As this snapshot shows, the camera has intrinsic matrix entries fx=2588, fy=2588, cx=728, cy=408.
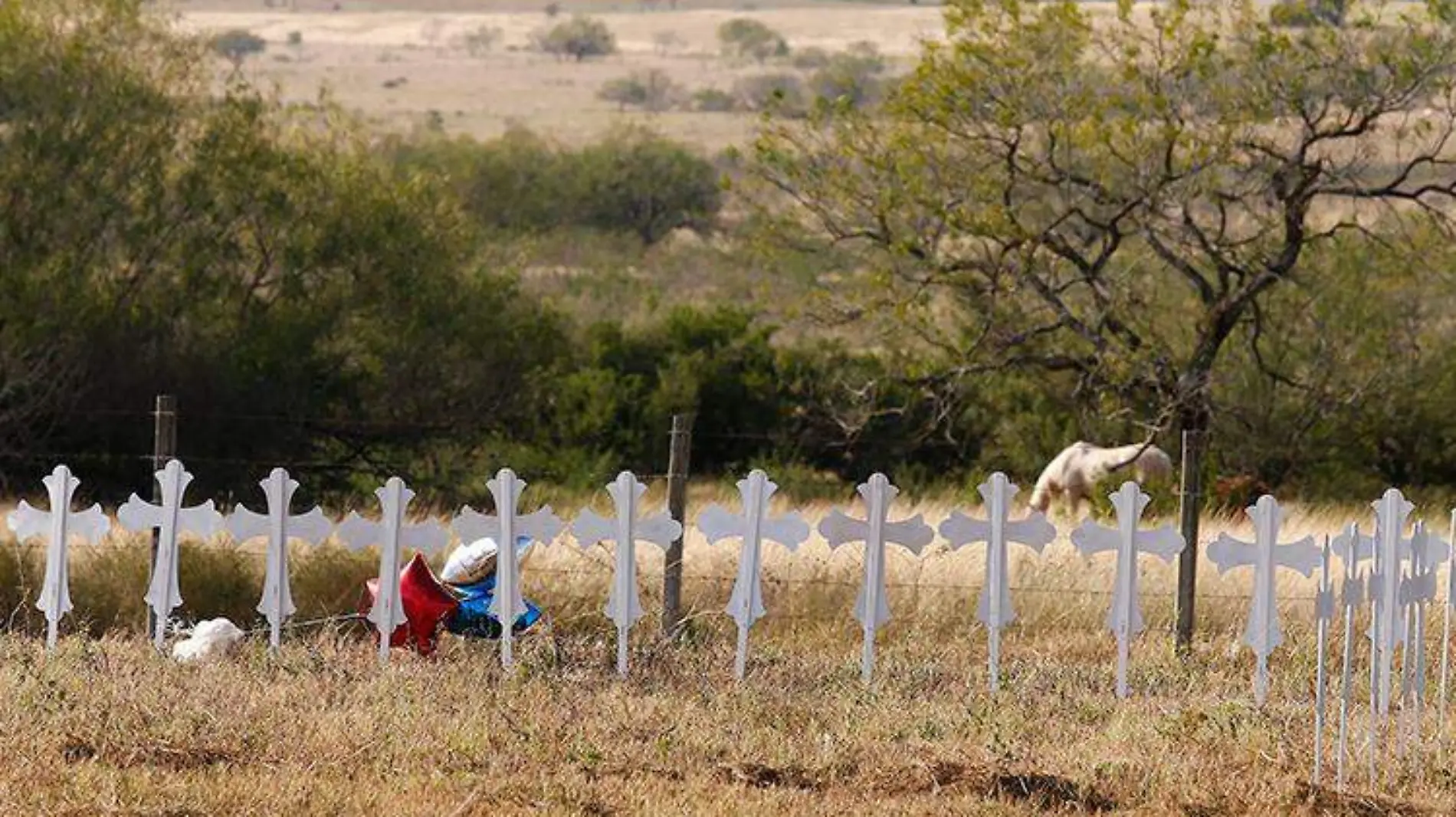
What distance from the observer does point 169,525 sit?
11695 millimetres

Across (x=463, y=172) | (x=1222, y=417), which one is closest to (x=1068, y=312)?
(x=1222, y=417)

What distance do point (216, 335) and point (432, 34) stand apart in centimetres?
11859

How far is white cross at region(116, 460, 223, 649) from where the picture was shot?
11594mm

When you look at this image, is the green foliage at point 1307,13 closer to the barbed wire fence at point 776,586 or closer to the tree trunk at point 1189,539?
the barbed wire fence at point 776,586

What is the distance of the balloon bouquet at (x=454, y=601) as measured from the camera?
11578 millimetres

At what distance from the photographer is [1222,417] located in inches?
1003

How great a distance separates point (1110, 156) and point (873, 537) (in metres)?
11.1

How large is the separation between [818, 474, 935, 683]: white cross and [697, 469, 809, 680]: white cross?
0.51 ft

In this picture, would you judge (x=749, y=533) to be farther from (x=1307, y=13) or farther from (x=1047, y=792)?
(x=1307, y=13)

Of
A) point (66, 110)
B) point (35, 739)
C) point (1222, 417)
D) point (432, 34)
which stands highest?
point (432, 34)

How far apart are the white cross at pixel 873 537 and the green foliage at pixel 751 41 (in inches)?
4342

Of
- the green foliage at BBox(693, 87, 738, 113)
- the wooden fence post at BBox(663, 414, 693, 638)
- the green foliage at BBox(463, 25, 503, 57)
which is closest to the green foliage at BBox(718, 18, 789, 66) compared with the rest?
the green foliage at BBox(463, 25, 503, 57)

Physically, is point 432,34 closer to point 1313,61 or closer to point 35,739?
point 1313,61

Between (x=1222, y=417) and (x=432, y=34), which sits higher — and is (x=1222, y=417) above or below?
below
